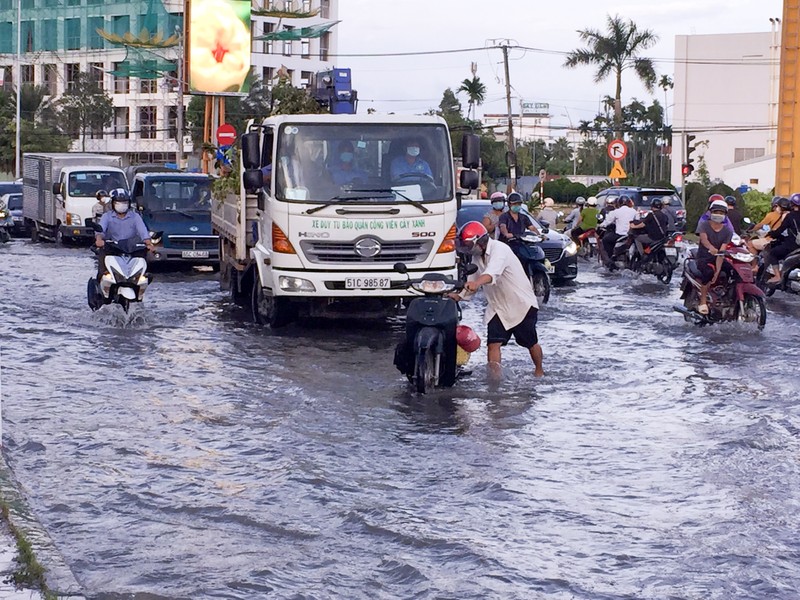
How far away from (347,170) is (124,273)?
3368mm

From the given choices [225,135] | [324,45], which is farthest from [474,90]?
[225,135]

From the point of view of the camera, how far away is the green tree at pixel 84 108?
8594cm

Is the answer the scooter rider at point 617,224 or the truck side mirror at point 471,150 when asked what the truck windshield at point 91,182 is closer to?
the scooter rider at point 617,224

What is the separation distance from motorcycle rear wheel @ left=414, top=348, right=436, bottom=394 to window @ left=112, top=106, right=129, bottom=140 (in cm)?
8437

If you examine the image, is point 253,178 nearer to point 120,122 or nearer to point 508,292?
point 508,292

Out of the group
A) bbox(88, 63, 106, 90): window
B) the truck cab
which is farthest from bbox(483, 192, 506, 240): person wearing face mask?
bbox(88, 63, 106, 90): window

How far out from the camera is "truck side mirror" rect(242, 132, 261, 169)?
1595 cm

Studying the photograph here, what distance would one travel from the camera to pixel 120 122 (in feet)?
310

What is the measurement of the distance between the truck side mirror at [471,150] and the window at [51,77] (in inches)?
3234

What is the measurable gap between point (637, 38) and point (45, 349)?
191 ft

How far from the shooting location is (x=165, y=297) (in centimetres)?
2186

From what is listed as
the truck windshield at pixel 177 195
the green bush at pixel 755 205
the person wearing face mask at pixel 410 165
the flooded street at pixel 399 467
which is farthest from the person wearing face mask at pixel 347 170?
the green bush at pixel 755 205

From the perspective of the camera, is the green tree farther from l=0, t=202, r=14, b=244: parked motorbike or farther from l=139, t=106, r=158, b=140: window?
l=0, t=202, r=14, b=244: parked motorbike

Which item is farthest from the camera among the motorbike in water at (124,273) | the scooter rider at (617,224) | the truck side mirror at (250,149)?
the scooter rider at (617,224)
